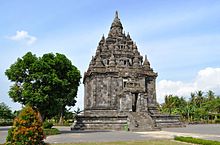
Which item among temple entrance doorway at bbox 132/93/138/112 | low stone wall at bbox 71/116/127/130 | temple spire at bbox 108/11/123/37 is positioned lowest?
low stone wall at bbox 71/116/127/130

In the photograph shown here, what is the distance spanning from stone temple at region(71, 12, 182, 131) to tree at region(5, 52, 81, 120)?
1057 centimetres

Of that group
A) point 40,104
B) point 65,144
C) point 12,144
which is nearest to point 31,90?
point 40,104

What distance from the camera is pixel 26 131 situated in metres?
13.7

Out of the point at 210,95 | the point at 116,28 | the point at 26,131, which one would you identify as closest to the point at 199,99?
the point at 210,95

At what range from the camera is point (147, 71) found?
158 ft

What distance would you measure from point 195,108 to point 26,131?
2860 inches

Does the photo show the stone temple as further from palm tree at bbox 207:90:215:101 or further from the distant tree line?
palm tree at bbox 207:90:215:101

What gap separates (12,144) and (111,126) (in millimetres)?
26075

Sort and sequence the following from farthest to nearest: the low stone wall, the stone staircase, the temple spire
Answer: the temple spire < the low stone wall < the stone staircase

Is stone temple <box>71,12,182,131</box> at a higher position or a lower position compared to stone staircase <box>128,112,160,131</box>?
higher

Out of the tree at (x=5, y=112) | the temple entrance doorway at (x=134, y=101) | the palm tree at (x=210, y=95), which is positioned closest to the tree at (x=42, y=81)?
the temple entrance doorway at (x=134, y=101)

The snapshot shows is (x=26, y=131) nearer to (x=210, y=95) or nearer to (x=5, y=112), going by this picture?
(x=5, y=112)

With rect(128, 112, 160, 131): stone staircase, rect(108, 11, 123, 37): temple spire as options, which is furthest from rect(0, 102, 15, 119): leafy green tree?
rect(128, 112, 160, 131): stone staircase

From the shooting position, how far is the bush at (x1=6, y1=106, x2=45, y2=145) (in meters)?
13.6
